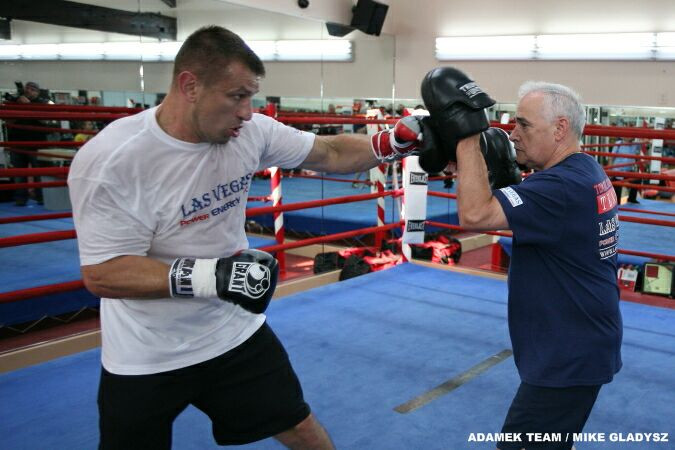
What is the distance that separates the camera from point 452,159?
1646 mm

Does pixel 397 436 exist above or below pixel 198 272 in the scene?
below

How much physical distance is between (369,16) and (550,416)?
5.47m

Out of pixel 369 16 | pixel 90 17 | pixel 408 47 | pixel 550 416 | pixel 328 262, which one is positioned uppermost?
pixel 369 16

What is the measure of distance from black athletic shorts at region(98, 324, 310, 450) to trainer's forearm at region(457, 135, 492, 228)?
1.94 feet

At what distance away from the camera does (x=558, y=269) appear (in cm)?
136

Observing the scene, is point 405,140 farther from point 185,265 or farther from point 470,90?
point 185,265

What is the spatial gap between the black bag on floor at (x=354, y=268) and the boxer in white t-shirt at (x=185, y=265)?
268cm

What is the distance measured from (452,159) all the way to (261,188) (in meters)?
6.09

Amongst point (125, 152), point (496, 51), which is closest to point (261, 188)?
point (496, 51)

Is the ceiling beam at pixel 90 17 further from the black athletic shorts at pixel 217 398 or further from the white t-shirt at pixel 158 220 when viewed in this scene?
the black athletic shorts at pixel 217 398

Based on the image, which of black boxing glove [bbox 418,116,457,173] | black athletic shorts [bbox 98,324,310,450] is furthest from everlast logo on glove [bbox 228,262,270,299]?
black boxing glove [bbox 418,116,457,173]

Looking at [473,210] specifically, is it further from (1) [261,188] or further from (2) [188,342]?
(1) [261,188]

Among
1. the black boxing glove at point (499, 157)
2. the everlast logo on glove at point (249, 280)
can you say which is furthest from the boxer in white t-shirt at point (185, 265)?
the black boxing glove at point (499, 157)

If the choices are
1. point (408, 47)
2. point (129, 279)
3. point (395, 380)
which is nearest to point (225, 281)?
point (129, 279)
